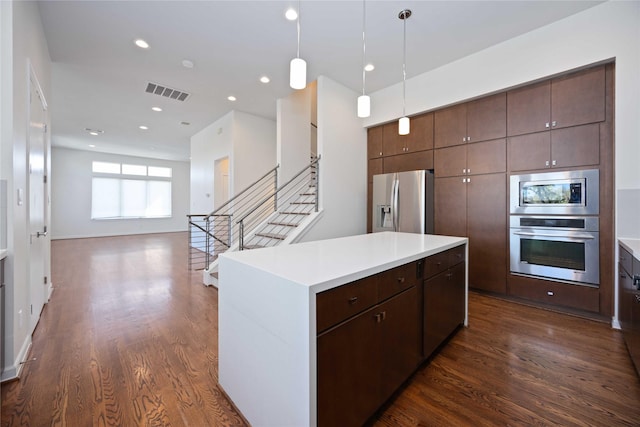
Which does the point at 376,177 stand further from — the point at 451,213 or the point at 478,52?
the point at 478,52

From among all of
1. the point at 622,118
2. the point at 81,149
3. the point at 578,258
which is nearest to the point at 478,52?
the point at 622,118

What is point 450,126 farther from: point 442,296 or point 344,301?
point 344,301

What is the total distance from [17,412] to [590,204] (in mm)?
4895

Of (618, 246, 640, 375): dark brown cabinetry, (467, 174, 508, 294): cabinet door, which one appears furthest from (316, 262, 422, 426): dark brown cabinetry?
(467, 174, 508, 294): cabinet door

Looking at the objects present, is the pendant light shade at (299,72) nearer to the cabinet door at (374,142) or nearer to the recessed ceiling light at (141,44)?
the recessed ceiling light at (141,44)

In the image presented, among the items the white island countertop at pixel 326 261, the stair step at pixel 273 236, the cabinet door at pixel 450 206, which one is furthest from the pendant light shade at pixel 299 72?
the cabinet door at pixel 450 206

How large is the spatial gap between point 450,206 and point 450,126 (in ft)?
3.84

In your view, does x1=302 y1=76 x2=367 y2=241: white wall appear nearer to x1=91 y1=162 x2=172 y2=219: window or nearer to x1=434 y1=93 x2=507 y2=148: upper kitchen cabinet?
x1=434 y1=93 x2=507 y2=148: upper kitchen cabinet

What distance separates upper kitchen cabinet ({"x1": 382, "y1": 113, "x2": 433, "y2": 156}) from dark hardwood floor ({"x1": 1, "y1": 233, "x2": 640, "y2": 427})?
2.42 metres

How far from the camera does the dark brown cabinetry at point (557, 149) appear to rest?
2709mm

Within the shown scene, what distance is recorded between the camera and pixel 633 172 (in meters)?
2.44

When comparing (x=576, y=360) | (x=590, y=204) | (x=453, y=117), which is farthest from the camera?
(x=453, y=117)

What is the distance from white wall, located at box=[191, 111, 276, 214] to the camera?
5.79m

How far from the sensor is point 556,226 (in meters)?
2.92
